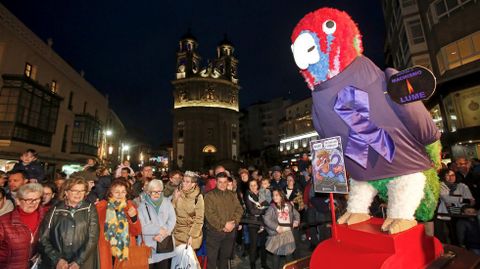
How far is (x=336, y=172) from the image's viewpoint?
2.12 meters

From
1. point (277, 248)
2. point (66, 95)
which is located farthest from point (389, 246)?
point (66, 95)

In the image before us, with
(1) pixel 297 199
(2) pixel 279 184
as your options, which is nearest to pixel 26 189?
(1) pixel 297 199

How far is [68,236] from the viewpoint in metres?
3.06

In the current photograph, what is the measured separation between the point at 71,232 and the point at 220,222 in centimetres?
230

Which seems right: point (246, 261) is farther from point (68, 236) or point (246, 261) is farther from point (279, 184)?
point (68, 236)

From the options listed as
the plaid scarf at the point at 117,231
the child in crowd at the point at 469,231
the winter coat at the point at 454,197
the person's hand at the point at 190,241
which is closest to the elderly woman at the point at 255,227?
the person's hand at the point at 190,241

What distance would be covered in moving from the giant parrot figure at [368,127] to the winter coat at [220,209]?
103 inches

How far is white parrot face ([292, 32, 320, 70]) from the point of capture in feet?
8.20

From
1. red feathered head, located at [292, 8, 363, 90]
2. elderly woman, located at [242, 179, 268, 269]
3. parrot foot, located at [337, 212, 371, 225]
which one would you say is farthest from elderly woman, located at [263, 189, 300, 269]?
red feathered head, located at [292, 8, 363, 90]

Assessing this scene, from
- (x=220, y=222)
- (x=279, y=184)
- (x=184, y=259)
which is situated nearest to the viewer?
(x=184, y=259)

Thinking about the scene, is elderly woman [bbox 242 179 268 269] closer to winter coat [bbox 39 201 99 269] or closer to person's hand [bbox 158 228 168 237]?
person's hand [bbox 158 228 168 237]

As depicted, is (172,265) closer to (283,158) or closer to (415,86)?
(415,86)

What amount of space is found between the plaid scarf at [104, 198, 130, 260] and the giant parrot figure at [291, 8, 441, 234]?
296 cm

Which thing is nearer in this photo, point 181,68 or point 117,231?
point 117,231
